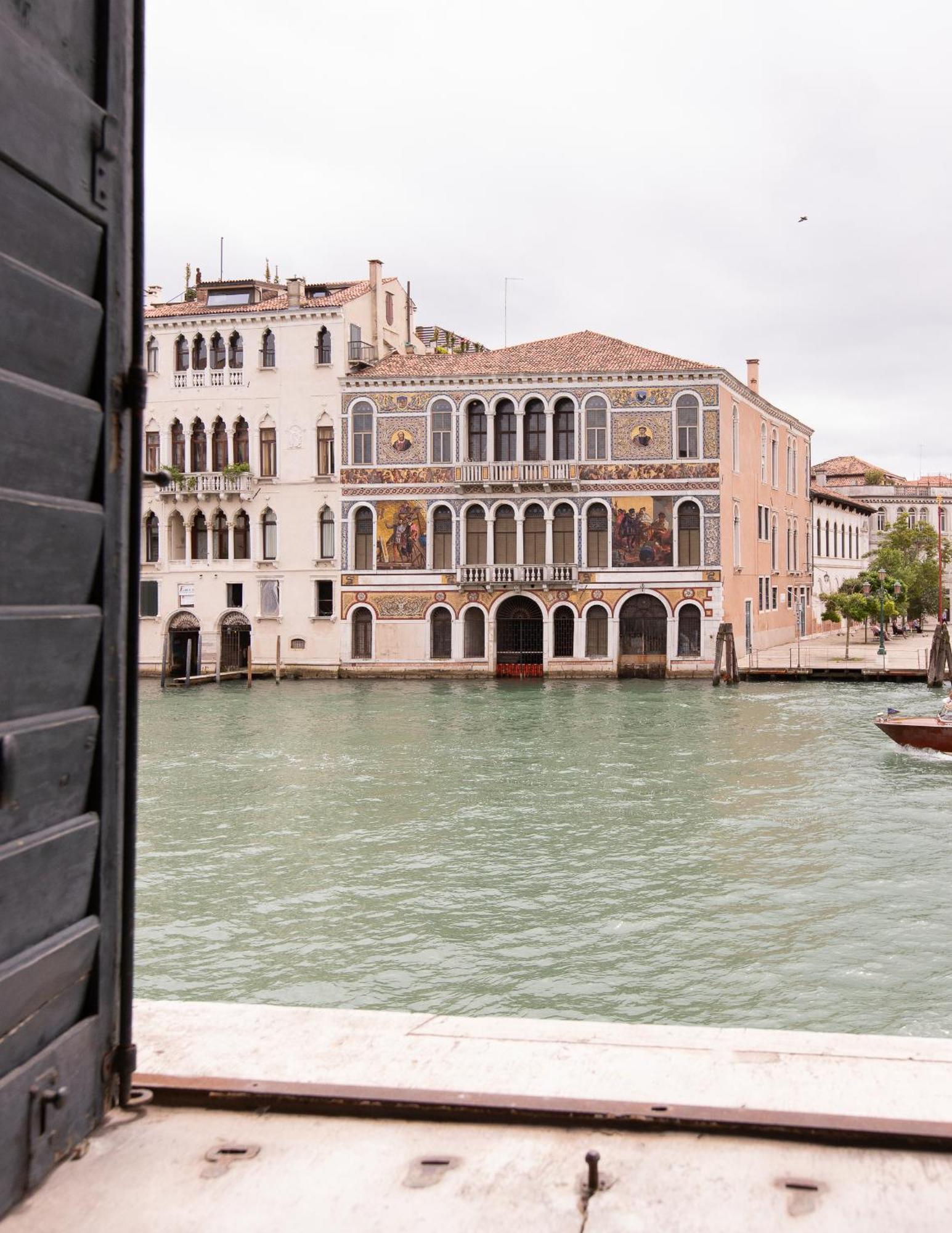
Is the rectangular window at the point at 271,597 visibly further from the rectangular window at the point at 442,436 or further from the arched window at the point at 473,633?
the rectangular window at the point at 442,436

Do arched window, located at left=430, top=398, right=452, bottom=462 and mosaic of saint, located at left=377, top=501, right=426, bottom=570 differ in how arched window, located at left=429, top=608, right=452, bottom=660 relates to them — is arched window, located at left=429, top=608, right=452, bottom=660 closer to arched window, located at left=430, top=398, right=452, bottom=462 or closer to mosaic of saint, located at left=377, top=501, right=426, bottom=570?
mosaic of saint, located at left=377, top=501, right=426, bottom=570

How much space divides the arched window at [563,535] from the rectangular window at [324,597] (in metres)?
5.50

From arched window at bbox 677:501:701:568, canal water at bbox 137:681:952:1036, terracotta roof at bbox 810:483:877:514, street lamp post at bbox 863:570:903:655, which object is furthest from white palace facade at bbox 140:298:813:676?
terracotta roof at bbox 810:483:877:514

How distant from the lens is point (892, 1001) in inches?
266

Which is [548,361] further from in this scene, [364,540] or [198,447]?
[198,447]

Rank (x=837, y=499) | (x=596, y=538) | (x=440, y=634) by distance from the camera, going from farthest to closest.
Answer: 1. (x=837, y=499)
2. (x=440, y=634)
3. (x=596, y=538)

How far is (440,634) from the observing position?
29969 millimetres

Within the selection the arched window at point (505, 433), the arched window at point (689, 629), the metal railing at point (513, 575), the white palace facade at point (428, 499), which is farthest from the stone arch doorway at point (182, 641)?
the arched window at point (689, 629)

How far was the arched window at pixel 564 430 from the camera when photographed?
29219 mm

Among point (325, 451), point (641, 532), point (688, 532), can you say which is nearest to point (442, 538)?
point (325, 451)

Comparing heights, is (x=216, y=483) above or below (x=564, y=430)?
below

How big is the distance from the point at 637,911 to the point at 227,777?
7831 mm

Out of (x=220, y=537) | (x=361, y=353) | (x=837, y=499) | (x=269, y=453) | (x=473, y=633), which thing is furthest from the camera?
(x=837, y=499)

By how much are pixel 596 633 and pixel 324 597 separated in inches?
263
